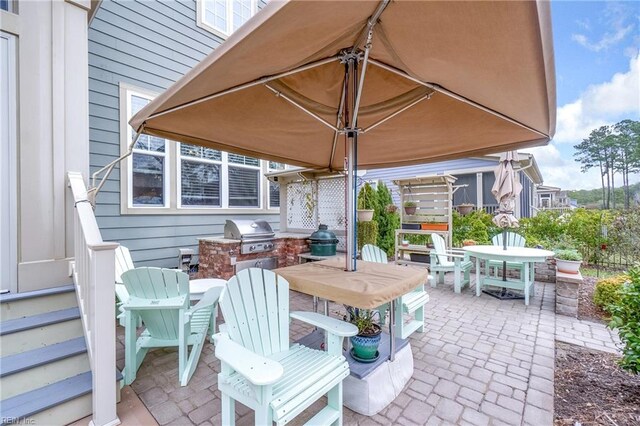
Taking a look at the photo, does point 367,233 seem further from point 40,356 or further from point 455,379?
point 40,356

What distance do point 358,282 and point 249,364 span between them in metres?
0.85

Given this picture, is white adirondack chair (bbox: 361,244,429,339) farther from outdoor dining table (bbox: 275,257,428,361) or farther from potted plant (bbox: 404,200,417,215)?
potted plant (bbox: 404,200,417,215)

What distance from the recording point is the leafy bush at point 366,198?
245 inches

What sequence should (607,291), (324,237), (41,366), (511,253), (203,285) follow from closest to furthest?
(41,366) → (203,285) → (607,291) → (511,253) → (324,237)

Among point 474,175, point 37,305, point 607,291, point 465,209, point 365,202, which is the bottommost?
point 607,291

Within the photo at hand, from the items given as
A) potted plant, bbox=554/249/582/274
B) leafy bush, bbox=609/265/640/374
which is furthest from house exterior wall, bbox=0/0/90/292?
potted plant, bbox=554/249/582/274

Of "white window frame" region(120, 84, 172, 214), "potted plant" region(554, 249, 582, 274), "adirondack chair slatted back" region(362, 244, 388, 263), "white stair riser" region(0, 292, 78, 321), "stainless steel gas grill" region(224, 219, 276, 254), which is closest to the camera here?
"white stair riser" region(0, 292, 78, 321)

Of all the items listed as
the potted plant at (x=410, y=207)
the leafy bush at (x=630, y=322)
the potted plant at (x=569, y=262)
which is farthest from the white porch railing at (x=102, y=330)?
the potted plant at (x=410, y=207)

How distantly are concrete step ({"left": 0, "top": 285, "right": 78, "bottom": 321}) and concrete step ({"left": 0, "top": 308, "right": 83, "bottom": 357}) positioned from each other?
6 cm

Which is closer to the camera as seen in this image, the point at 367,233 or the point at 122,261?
the point at 122,261

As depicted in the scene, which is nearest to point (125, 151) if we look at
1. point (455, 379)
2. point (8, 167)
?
point (8, 167)

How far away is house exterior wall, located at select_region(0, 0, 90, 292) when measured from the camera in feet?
8.09

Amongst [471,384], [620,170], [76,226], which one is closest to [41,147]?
[76,226]

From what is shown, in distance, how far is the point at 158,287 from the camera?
2.44 meters
